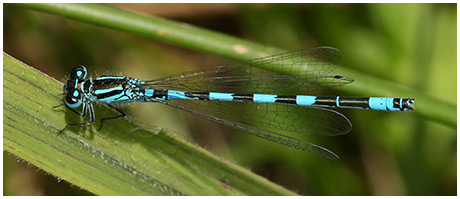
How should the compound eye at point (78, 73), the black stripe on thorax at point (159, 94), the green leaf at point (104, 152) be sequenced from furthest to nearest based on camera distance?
the black stripe on thorax at point (159, 94)
the compound eye at point (78, 73)
the green leaf at point (104, 152)

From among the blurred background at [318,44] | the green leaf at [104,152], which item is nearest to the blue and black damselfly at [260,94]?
the green leaf at [104,152]

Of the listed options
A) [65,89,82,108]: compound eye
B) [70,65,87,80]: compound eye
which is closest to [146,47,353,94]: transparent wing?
[70,65,87,80]: compound eye

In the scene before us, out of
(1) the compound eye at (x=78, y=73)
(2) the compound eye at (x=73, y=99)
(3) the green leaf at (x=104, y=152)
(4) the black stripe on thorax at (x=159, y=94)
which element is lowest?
(3) the green leaf at (x=104, y=152)

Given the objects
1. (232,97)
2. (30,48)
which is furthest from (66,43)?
(232,97)

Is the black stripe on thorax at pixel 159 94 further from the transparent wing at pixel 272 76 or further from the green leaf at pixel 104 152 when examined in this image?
the green leaf at pixel 104 152

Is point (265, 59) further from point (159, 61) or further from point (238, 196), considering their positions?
point (159, 61)

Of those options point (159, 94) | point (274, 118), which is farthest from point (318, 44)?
point (159, 94)
